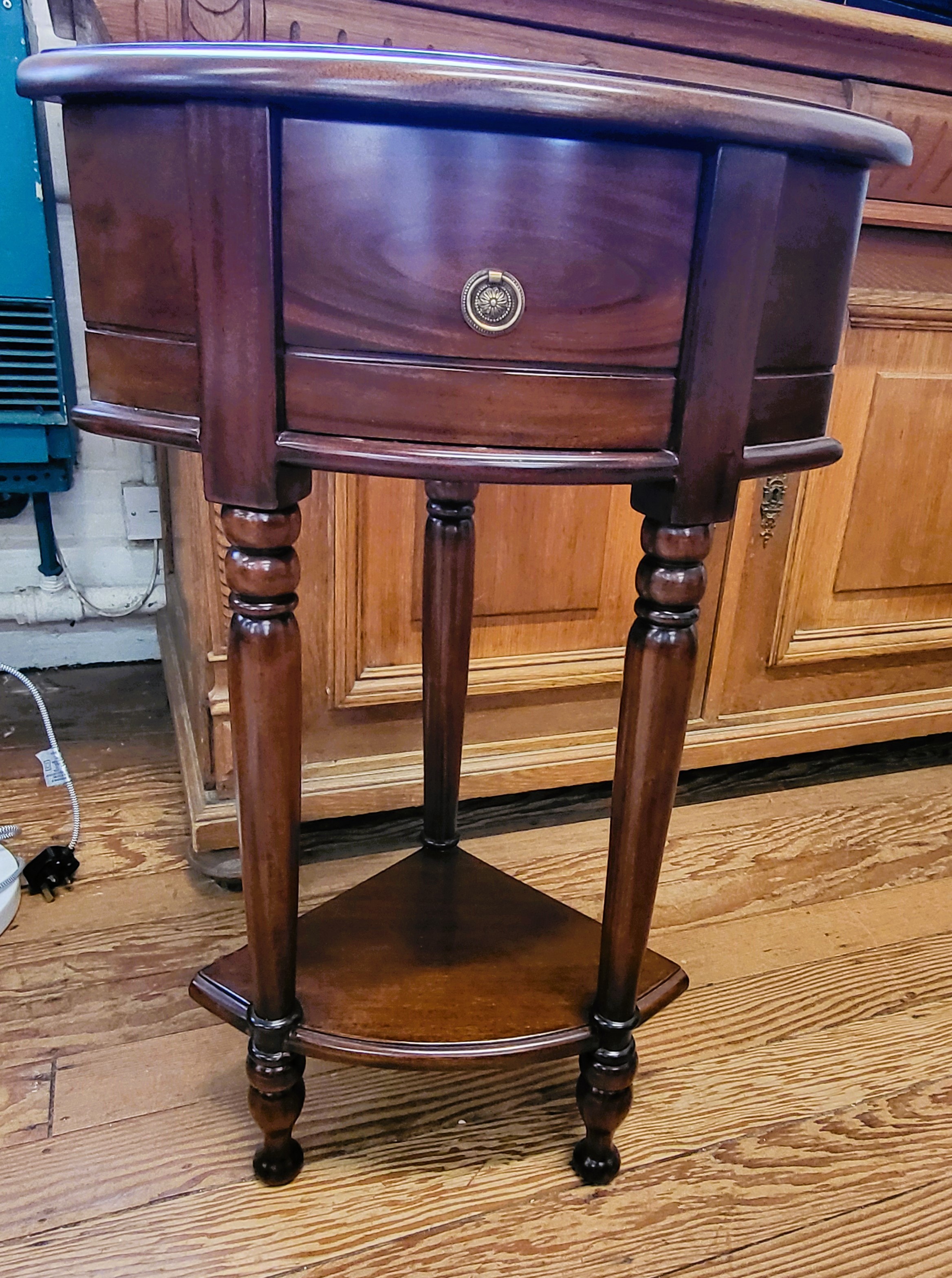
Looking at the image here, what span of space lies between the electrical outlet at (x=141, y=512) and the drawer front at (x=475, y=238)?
109 cm

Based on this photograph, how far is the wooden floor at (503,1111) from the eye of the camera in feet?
2.21

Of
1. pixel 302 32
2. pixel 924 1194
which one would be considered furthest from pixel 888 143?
pixel 924 1194

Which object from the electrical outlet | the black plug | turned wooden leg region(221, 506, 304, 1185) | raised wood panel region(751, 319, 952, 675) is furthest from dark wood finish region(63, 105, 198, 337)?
the electrical outlet

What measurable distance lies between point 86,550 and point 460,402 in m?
1.18

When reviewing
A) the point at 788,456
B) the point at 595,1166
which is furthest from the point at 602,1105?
the point at 788,456

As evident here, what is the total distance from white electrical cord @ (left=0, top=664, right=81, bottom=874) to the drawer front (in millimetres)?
769

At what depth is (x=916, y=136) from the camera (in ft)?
3.47

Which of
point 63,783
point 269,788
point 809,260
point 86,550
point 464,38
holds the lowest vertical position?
point 63,783

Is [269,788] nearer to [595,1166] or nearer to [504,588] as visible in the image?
[595,1166]

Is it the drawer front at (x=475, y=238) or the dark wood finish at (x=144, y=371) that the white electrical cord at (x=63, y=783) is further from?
the drawer front at (x=475, y=238)

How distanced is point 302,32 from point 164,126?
0.40 metres

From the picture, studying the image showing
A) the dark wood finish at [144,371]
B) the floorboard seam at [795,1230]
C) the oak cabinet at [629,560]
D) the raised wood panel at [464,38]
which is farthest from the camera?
the oak cabinet at [629,560]

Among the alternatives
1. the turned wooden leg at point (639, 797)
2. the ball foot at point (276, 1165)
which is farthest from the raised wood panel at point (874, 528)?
the ball foot at point (276, 1165)

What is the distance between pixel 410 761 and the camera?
1.11 m
